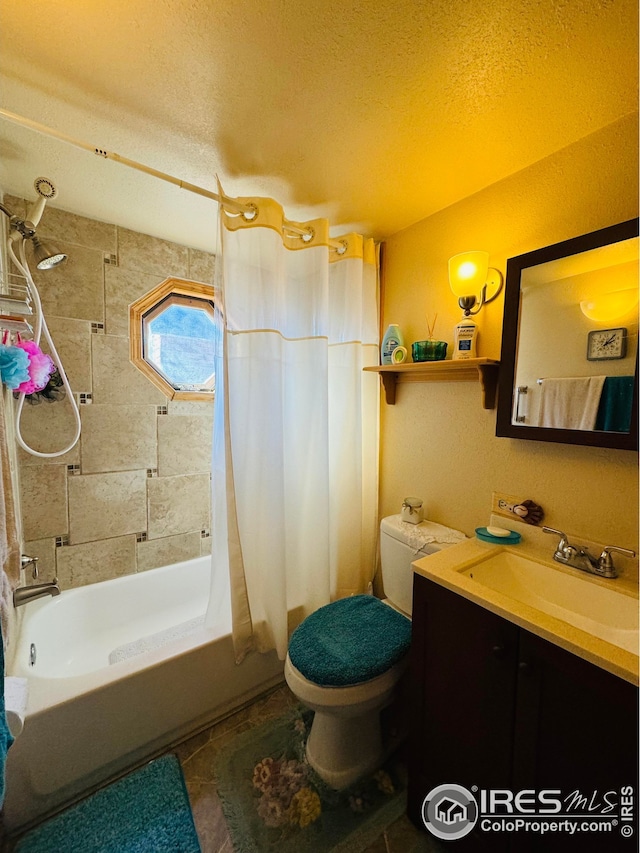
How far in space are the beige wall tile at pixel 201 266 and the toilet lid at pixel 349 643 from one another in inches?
82.6

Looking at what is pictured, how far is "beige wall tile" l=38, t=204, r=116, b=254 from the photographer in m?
1.68

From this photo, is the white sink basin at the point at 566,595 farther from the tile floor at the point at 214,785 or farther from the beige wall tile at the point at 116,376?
the beige wall tile at the point at 116,376

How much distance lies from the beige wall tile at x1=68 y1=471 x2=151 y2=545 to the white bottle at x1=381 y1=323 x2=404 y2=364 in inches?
63.2

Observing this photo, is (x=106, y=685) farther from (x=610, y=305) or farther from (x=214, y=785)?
(x=610, y=305)

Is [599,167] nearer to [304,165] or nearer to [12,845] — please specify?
[304,165]

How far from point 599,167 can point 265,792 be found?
2.53 meters

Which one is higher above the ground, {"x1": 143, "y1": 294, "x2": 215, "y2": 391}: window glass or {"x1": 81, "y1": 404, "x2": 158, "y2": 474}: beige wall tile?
{"x1": 143, "y1": 294, "x2": 215, "y2": 391}: window glass

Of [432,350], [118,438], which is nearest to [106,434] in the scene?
[118,438]

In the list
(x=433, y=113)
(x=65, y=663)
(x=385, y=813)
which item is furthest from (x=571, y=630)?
(x=65, y=663)

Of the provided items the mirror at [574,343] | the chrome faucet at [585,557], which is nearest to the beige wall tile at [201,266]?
the mirror at [574,343]

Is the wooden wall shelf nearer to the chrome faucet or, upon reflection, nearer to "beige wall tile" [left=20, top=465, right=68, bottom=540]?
the chrome faucet

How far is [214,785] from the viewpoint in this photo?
1.27m

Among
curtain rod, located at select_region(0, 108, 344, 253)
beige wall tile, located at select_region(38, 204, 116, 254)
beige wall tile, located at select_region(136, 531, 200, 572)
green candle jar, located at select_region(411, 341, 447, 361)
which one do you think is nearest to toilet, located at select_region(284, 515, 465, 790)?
green candle jar, located at select_region(411, 341, 447, 361)

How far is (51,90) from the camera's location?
1.02 metres
